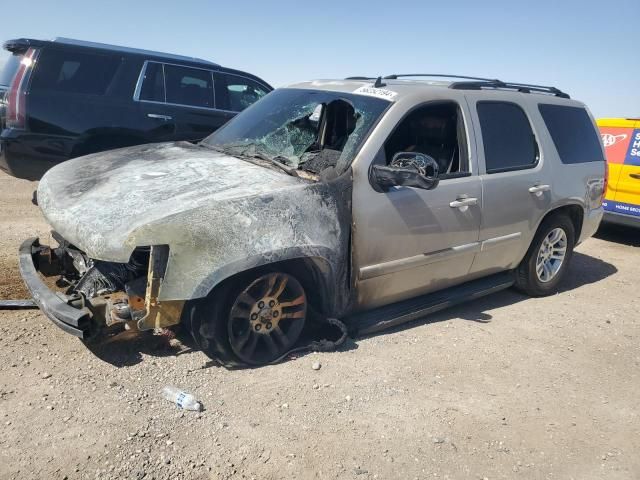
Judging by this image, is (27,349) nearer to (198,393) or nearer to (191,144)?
Answer: (198,393)

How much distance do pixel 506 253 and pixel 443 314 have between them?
76 centimetres

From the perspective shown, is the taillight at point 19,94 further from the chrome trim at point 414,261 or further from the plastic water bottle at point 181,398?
the chrome trim at point 414,261

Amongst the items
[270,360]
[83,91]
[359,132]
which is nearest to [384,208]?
[359,132]

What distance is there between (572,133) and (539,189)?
0.95m

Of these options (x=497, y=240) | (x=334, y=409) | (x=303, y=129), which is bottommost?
(x=334, y=409)

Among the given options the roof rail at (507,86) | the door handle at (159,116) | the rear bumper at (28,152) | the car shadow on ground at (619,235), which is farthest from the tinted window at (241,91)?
the car shadow on ground at (619,235)

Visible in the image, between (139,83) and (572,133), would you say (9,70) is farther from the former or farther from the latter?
(572,133)

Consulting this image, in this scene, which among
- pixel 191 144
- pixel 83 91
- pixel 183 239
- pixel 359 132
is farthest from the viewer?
pixel 83 91

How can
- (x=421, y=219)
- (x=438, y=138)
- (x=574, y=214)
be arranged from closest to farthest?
1. (x=421, y=219)
2. (x=438, y=138)
3. (x=574, y=214)

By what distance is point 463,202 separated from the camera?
3.96 meters

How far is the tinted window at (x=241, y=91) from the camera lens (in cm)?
761

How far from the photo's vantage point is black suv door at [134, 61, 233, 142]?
6672 millimetres

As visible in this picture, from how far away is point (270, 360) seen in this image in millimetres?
3400

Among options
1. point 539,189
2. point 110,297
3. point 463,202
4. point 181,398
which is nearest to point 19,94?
point 110,297
